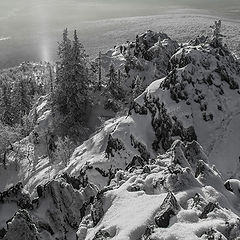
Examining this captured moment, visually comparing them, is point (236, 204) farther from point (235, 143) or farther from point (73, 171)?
point (73, 171)

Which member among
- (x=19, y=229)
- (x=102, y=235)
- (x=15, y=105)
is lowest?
(x=15, y=105)

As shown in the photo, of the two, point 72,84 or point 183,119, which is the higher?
point 72,84

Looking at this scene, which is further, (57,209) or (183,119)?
(183,119)

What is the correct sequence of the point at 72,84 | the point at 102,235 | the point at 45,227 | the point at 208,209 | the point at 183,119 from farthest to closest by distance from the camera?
1. the point at 72,84
2. the point at 183,119
3. the point at 45,227
4. the point at 102,235
5. the point at 208,209

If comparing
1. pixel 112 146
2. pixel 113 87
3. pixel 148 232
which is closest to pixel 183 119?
pixel 112 146

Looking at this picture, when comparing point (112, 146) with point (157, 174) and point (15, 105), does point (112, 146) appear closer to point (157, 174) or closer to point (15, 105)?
point (157, 174)

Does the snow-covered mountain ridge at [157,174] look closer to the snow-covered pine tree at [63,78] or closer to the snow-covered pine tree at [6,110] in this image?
the snow-covered pine tree at [63,78]

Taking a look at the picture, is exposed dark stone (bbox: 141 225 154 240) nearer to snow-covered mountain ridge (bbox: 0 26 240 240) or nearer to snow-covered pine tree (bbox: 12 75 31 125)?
snow-covered mountain ridge (bbox: 0 26 240 240)

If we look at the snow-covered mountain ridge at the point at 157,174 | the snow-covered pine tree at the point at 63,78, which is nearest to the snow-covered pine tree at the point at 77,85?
the snow-covered pine tree at the point at 63,78

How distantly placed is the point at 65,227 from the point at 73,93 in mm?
37888

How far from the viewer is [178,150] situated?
35.4 meters

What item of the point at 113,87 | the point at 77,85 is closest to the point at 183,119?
the point at 77,85

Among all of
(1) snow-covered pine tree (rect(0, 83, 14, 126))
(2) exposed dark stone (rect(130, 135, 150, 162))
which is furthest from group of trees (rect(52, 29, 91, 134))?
(1) snow-covered pine tree (rect(0, 83, 14, 126))

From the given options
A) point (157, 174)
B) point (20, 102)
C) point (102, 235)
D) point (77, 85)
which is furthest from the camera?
point (20, 102)
